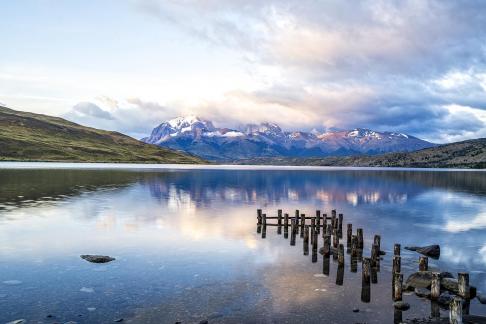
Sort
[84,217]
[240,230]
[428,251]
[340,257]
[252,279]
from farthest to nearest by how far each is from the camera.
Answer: [84,217] → [240,230] → [428,251] → [340,257] → [252,279]

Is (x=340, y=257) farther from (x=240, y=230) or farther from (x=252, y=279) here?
(x=240, y=230)

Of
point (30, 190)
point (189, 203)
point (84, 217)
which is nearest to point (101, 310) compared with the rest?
point (84, 217)

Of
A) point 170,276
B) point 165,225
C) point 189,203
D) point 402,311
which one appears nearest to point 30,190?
point 189,203

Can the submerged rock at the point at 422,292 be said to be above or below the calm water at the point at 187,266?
above

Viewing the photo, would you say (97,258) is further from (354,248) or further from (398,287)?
(398,287)

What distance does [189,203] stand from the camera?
243 feet

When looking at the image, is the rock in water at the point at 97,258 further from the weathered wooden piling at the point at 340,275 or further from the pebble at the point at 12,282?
the weathered wooden piling at the point at 340,275

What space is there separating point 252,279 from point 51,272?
13898 mm

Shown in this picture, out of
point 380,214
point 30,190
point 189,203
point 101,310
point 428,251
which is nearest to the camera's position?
point 101,310

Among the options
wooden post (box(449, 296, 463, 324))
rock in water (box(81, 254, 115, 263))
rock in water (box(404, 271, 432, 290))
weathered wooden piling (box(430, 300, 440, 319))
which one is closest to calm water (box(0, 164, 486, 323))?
weathered wooden piling (box(430, 300, 440, 319))

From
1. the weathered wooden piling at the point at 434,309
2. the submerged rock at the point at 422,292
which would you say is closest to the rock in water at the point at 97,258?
A: the submerged rock at the point at 422,292

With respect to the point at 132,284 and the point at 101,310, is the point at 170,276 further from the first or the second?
the point at 101,310

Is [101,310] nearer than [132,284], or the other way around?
[101,310]

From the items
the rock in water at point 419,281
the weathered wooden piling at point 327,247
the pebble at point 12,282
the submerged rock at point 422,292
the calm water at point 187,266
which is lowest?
the calm water at point 187,266
